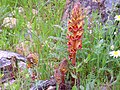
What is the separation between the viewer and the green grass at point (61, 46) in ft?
9.72

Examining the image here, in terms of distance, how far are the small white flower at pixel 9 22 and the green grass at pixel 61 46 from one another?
1.7 inches

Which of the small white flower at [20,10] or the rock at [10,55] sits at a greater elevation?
the small white flower at [20,10]

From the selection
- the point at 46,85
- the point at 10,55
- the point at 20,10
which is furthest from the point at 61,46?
the point at 20,10

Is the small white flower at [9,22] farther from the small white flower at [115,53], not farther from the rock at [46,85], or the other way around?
the small white flower at [115,53]

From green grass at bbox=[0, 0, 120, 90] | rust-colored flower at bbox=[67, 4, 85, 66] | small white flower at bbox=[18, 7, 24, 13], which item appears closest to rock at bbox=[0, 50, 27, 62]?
green grass at bbox=[0, 0, 120, 90]

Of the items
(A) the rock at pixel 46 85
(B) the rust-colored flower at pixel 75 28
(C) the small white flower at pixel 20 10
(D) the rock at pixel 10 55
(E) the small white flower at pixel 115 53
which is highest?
(C) the small white flower at pixel 20 10

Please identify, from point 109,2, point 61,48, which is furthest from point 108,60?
point 109,2

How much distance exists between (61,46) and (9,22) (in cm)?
116

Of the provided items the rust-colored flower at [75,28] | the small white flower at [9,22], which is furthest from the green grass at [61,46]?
the rust-colored flower at [75,28]

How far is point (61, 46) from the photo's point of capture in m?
3.09

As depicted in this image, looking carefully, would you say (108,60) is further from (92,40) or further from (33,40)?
(33,40)

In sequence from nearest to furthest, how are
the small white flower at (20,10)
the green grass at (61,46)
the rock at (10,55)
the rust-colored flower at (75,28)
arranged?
the rust-colored flower at (75,28) → the green grass at (61,46) → the rock at (10,55) → the small white flower at (20,10)

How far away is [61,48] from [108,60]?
16.1 inches

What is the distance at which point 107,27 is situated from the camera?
3234 millimetres
